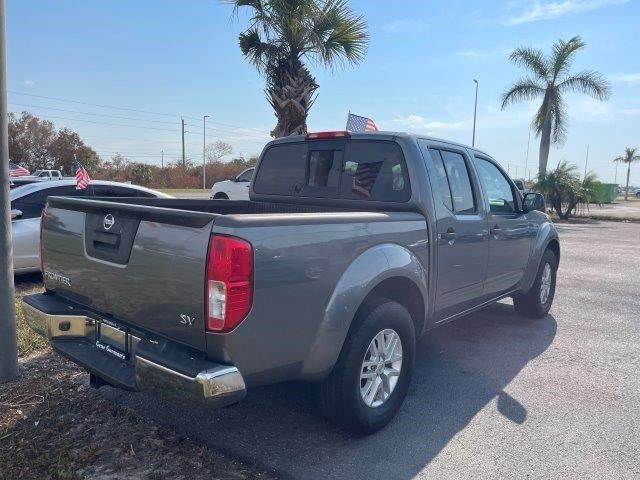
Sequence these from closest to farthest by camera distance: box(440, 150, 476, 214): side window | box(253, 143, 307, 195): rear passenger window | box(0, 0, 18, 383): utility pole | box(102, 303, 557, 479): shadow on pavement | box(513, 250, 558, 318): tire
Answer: box(102, 303, 557, 479): shadow on pavement < box(0, 0, 18, 383): utility pole < box(440, 150, 476, 214): side window < box(253, 143, 307, 195): rear passenger window < box(513, 250, 558, 318): tire

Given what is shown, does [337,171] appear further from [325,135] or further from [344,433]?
[344,433]

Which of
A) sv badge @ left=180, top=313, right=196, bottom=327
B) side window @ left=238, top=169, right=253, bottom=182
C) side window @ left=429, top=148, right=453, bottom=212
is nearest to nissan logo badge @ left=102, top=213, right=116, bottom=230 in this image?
sv badge @ left=180, top=313, right=196, bottom=327

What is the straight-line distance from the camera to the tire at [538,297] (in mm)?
5973

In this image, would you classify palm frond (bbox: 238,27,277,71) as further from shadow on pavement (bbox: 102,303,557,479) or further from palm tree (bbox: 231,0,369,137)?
shadow on pavement (bbox: 102,303,557,479)

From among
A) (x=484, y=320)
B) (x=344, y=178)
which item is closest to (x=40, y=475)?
(x=344, y=178)

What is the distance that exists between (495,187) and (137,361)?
375 centimetres

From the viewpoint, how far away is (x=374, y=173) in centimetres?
418

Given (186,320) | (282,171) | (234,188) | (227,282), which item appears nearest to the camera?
(227,282)

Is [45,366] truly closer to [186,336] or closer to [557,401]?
→ [186,336]

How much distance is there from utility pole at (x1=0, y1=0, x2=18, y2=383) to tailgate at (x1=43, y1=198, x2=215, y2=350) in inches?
25.3

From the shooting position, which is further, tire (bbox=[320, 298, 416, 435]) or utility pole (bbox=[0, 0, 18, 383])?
utility pole (bbox=[0, 0, 18, 383])

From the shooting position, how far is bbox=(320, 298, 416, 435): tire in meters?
3.16

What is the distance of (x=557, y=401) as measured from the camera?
13.1 ft

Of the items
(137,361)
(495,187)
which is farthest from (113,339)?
(495,187)
